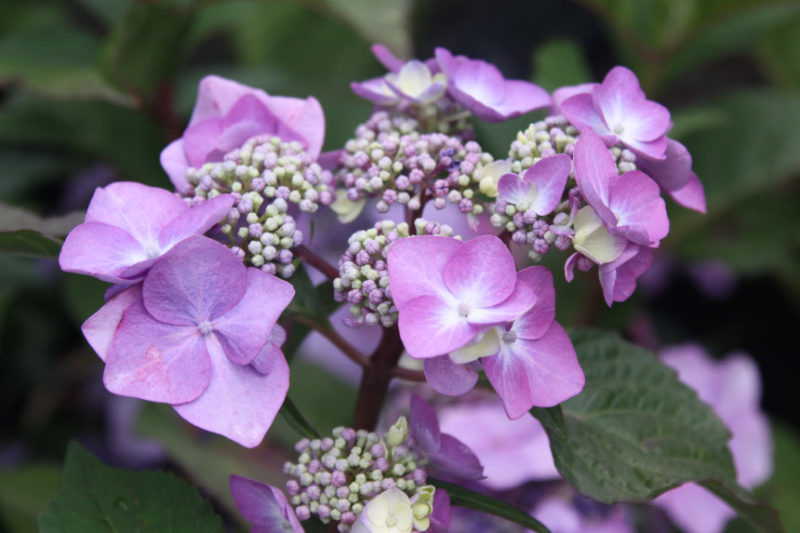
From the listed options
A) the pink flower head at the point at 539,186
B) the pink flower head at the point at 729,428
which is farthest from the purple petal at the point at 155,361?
the pink flower head at the point at 729,428

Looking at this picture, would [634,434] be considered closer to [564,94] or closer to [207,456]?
[564,94]

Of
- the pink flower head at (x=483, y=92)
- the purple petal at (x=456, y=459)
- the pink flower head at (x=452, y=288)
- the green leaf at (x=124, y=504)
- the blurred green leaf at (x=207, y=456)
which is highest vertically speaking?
the pink flower head at (x=483, y=92)

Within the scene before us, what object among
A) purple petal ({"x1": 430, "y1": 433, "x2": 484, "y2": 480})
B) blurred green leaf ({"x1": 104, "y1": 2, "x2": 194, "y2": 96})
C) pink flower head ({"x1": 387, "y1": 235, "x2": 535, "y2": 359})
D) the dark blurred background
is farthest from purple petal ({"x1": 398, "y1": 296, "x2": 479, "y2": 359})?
blurred green leaf ({"x1": 104, "y1": 2, "x2": 194, "y2": 96})

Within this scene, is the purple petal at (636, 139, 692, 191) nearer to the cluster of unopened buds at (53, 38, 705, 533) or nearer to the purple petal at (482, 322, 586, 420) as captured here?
the cluster of unopened buds at (53, 38, 705, 533)

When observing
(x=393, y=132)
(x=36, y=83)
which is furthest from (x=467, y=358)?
(x=36, y=83)

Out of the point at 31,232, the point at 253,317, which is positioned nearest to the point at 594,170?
the point at 253,317

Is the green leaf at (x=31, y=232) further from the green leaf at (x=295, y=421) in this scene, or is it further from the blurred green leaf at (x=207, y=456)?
the blurred green leaf at (x=207, y=456)
